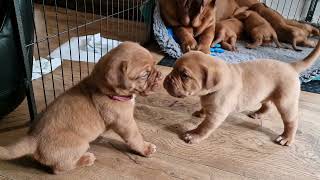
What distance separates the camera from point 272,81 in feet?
5.15

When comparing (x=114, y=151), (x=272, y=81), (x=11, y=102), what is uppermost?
(x=272, y=81)

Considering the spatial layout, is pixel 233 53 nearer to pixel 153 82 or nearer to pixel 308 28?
pixel 308 28

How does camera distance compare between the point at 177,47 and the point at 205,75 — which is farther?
the point at 177,47

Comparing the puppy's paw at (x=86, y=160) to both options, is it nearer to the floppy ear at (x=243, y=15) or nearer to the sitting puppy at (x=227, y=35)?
the sitting puppy at (x=227, y=35)

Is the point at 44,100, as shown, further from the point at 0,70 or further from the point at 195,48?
the point at 195,48

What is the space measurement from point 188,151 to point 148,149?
8.5 inches

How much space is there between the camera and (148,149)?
1.54m

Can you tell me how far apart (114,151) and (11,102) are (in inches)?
23.2

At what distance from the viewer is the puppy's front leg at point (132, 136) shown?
1.37m

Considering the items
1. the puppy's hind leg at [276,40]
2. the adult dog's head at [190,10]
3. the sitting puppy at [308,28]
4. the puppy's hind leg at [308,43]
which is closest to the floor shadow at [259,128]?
the adult dog's head at [190,10]

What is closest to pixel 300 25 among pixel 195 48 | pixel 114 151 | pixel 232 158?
pixel 195 48

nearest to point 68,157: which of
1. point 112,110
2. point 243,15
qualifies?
point 112,110

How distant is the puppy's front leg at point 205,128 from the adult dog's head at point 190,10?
1.53 meters

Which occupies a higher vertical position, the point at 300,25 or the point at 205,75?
the point at 205,75
